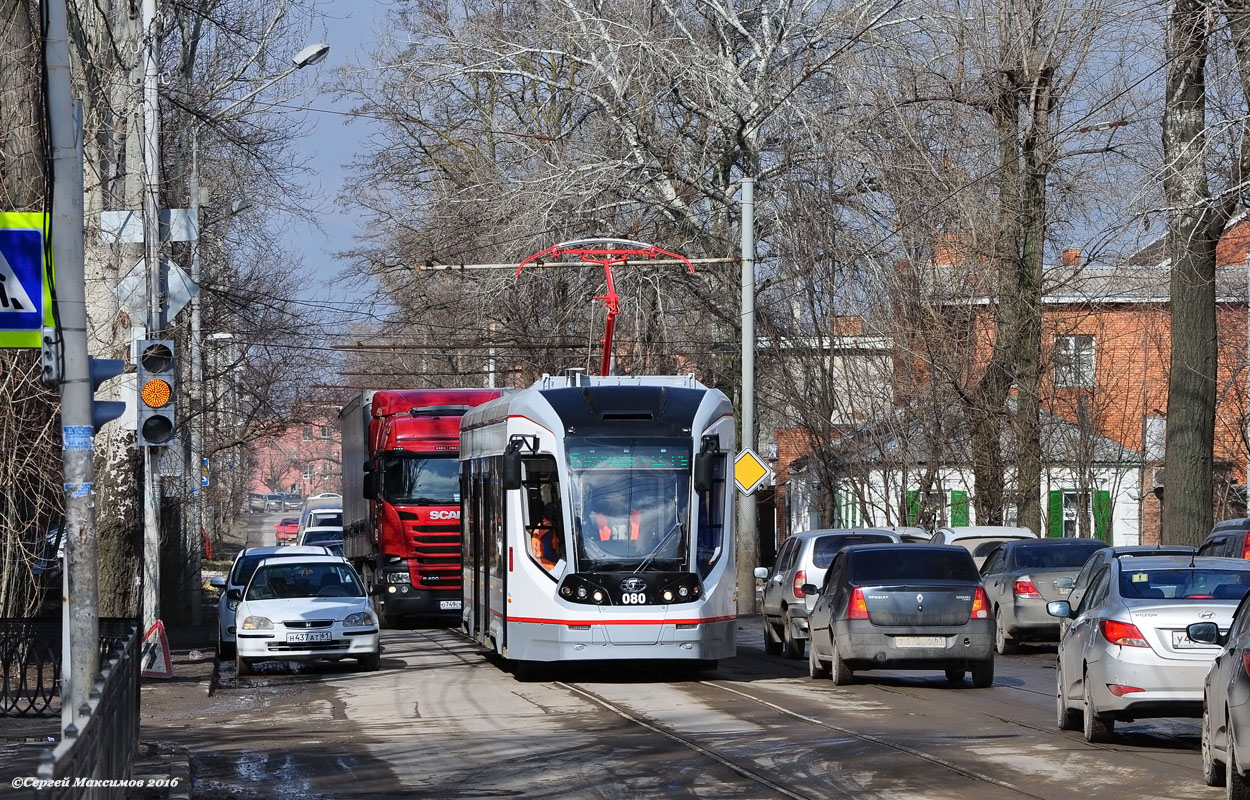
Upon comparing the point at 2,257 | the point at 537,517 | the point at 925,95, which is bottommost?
the point at 537,517

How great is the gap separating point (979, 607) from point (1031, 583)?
266 inches

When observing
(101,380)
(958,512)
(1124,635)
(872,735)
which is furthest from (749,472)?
(958,512)

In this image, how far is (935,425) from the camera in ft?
125

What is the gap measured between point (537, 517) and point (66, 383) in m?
9.65

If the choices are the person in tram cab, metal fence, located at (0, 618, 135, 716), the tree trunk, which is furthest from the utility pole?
the tree trunk

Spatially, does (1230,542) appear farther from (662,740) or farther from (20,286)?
(20,286)

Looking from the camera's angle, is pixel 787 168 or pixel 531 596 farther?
pixel 787 168

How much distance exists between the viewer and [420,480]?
3053 centimetres

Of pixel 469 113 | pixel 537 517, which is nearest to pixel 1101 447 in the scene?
pixel 469 113

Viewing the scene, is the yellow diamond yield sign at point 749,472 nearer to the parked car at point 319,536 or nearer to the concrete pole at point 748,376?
the concrete pole at point 748,376

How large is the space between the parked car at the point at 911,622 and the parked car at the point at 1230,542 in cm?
429

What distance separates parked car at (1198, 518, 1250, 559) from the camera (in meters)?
22.2

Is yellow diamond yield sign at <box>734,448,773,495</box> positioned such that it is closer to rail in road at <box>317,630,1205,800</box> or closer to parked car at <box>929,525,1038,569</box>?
parked car at <box>929,525,1038,569</box>

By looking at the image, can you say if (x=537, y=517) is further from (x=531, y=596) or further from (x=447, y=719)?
(x=447, y=719)
